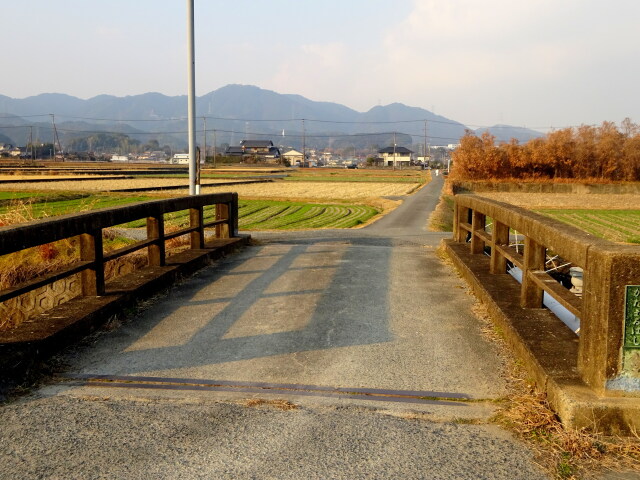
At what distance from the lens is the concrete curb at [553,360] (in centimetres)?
392

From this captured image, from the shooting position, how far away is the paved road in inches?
142

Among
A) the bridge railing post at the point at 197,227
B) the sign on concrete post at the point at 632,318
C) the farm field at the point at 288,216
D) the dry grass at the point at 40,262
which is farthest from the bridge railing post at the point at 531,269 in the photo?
the farm field at the point at 288,216

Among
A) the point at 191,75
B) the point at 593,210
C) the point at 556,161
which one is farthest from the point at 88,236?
the point at 556,161

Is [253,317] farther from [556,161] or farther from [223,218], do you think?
[556,161]

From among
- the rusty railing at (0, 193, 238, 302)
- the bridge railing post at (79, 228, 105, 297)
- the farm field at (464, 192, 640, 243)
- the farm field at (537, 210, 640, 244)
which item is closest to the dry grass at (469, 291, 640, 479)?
the rusty railing at (0, 193, 238, 302)

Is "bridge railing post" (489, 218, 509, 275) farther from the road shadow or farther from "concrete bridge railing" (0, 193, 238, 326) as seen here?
"concrete bridge railing" (0, 193, 238, 326)

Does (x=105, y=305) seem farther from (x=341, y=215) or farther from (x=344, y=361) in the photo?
(x=341, y=215)

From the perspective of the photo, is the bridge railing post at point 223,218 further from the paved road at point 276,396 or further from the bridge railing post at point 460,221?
the bridge railing post at point 460,221

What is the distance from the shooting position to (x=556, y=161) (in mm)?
54781

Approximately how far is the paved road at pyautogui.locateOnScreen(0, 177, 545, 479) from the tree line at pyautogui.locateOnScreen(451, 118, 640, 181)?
4895 cm

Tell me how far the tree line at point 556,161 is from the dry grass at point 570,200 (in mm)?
7407

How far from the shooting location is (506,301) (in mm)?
6734

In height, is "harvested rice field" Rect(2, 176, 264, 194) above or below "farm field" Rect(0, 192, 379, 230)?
above

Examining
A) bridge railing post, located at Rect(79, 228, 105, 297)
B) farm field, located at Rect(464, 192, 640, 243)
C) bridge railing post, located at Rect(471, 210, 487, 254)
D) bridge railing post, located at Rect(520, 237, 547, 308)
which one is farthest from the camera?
farm field, located at Rect(464, 192, 640, 243)
